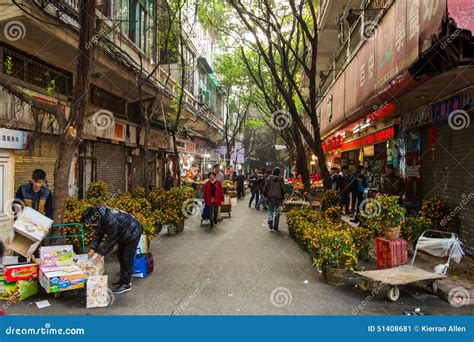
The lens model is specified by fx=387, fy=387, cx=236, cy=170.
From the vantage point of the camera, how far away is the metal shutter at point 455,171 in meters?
8.27

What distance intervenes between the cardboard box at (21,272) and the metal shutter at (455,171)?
829cm

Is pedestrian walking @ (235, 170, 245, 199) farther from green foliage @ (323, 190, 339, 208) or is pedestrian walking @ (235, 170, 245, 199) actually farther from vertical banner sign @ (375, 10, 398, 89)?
vertical banner sign @ (375, 10, 398, 89)

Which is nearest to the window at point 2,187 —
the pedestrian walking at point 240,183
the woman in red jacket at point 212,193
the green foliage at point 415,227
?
the woman in red jacket at point 212,193

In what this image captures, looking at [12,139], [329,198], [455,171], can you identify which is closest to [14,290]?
[12,139]

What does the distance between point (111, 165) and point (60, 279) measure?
11.6 metres

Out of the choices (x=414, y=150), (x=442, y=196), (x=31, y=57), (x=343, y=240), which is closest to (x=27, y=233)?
(x=343, y=240)

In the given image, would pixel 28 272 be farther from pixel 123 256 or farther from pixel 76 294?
pixel 123 256

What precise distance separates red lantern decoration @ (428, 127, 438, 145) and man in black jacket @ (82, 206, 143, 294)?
25.7 ft

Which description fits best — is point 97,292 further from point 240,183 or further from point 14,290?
point 240,183

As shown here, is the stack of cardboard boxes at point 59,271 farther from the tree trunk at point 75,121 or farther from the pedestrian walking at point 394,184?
the pedestrian walking at point 394,184

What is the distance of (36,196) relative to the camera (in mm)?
6766

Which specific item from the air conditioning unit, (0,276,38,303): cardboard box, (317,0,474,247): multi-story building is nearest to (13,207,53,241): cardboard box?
(0,276,38,303): cardboard box

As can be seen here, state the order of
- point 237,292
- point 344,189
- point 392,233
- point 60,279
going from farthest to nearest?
point 344,189, point 392,233, point 237,292, point 60,279

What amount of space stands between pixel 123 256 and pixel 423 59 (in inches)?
224
